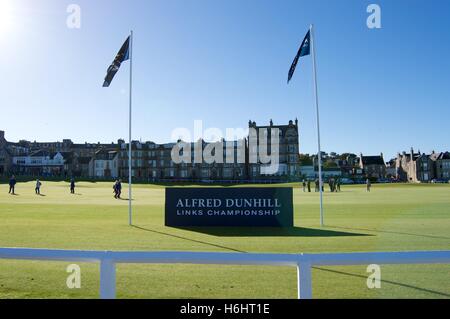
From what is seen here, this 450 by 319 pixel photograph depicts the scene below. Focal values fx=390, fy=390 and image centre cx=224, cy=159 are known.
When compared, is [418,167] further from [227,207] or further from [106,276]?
[106,276]

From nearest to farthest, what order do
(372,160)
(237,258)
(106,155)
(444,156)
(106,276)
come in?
(237,258) → (106,276) → (106,155) → (444,156) → (372,160)

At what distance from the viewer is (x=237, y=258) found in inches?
149

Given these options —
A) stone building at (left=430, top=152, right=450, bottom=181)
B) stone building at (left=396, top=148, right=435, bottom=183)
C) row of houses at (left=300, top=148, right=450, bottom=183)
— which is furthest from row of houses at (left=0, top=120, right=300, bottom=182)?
stone building at (left=430, top=152, right=450, bottom=181)

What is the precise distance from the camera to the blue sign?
16719 millimetres

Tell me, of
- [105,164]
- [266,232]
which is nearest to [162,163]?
[105,164]

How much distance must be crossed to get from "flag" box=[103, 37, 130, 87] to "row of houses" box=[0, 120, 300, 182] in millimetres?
75766

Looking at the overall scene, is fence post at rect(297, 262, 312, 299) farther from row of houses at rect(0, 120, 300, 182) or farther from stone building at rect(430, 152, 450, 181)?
stone building at rect(430, 152, 450, 181)

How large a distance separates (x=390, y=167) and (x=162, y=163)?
9831cm

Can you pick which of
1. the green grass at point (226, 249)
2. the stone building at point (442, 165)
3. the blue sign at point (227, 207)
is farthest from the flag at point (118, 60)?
the stone building at point (442, 165)

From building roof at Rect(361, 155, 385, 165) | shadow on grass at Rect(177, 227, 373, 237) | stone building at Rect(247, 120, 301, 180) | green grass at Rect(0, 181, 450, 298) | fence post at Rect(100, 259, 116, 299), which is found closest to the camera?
fence post at Rect(100, 259, 116, 299)

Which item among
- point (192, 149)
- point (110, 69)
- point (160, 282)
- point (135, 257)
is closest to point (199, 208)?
point (110, 69)

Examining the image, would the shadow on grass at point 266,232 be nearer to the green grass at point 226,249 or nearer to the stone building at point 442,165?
the green grass at point 226,249
